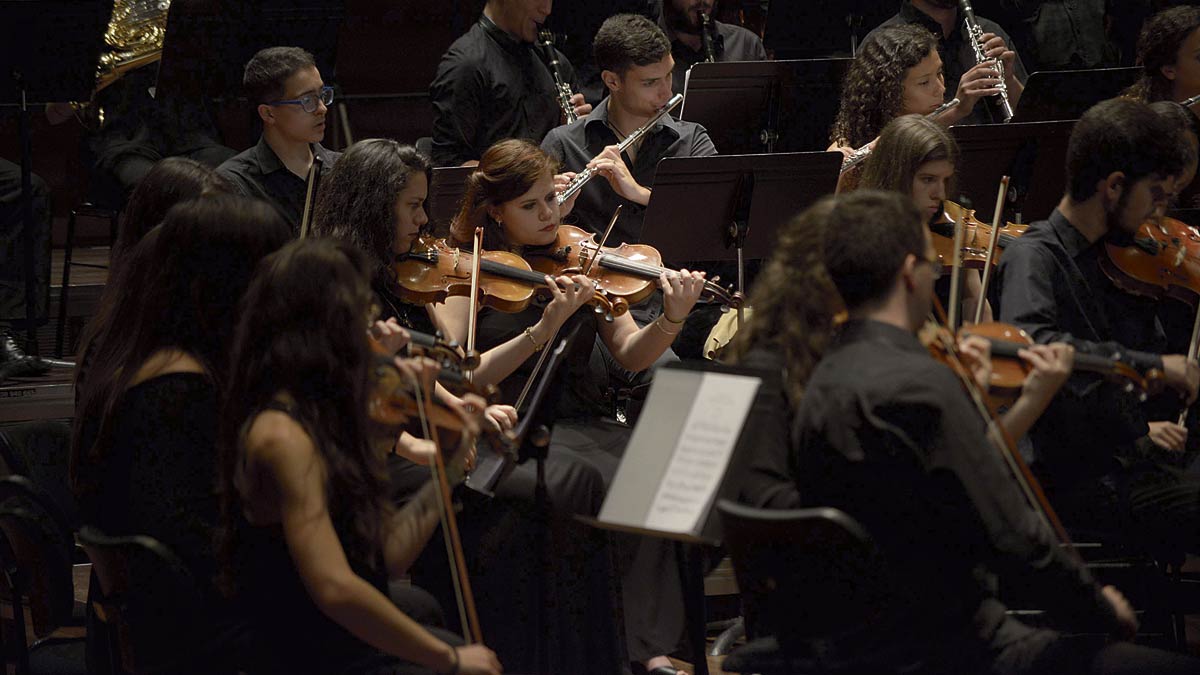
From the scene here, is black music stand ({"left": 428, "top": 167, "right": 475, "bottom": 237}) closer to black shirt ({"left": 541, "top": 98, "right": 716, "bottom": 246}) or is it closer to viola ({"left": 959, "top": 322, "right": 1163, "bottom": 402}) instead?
black shirt ({"left": 541, "top": 98, "right": 716, "bottom": 246})

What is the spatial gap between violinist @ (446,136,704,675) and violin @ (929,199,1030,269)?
24.7 inches

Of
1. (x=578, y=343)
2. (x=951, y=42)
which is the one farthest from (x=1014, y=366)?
(x=951, y=42)

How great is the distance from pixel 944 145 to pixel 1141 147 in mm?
644

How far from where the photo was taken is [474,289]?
9.75ft

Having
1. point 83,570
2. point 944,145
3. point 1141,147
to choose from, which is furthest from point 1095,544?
point 83,570

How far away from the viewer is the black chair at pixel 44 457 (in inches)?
100

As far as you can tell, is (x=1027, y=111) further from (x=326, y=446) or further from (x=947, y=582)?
(x=326, y=446)

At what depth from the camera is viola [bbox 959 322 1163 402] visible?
7.52ft

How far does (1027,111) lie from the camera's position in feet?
13.7

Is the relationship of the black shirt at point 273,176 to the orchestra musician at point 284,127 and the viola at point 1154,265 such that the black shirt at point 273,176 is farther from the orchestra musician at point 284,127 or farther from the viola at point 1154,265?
the viola at point 1154,265

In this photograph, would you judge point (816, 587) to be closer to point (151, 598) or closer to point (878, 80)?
point (151, 598)

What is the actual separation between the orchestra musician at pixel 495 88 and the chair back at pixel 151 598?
2.47m

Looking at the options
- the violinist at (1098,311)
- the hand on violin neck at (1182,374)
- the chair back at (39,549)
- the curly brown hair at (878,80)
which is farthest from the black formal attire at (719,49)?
the chair back at (39,549)

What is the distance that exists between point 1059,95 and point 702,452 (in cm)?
274
